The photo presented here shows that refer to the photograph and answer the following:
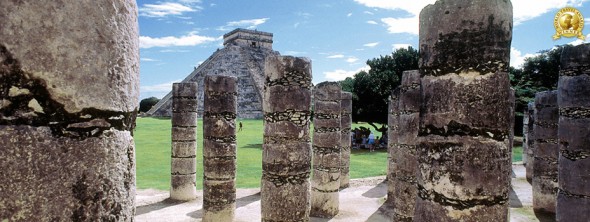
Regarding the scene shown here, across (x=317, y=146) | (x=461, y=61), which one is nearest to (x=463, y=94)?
(x=461, y=61)

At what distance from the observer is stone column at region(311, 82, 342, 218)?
10164mm

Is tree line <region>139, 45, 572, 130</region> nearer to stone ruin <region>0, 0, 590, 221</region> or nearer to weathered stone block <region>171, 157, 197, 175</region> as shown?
stone ruin <region>0, 0, 590, 221</region>

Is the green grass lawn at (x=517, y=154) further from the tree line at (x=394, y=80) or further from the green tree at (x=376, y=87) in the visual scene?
→ the green tree at (x=376, y=87)

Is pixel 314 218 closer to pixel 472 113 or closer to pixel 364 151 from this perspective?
pixel 472 113

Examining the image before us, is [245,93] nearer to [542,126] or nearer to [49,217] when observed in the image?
[542,126]

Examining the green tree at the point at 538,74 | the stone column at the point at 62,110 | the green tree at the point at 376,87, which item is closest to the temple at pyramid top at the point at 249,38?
the green tree at the point at 376,87

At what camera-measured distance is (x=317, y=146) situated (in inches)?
414

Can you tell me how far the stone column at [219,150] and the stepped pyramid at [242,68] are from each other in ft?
95.0

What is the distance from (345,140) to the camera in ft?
44.4

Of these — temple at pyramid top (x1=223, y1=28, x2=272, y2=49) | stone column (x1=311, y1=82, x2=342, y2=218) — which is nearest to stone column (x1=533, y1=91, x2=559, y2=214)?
stone column (x1=311, y1=82, x2=342, y2=218)

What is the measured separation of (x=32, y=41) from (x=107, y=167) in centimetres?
54

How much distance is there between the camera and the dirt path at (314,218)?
9492mm

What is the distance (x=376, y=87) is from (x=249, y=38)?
31550mm

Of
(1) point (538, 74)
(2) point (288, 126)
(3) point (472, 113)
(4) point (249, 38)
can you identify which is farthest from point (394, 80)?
(4) point (249, 38)
